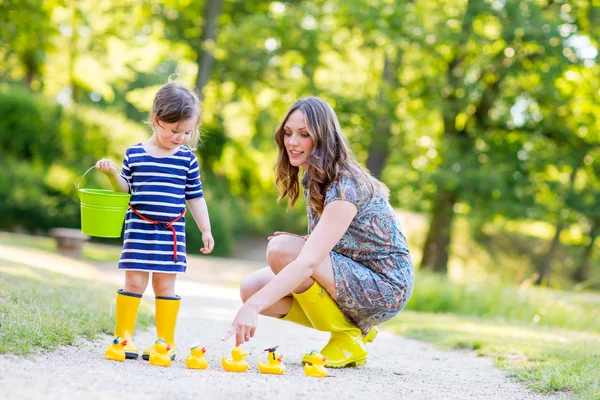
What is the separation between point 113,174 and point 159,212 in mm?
310

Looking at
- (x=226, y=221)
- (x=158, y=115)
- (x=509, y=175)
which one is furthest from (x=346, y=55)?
(x=158, y=115)

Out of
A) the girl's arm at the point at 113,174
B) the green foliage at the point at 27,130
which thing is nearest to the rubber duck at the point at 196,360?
the girl's arm at the point at 113,174

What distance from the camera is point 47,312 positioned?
12.4ft

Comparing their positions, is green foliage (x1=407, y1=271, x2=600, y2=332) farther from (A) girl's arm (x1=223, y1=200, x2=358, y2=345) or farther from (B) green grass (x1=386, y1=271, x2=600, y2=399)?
(A) girl's arm (x1=223, y1=200, x2=358, y2=345)

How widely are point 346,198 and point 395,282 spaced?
1.83 feet

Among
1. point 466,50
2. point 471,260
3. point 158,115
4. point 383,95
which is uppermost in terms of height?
point 466,50

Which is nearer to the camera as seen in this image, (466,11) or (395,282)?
(395,282)

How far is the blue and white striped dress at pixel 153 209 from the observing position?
3.38m

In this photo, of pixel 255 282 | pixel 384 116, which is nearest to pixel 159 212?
pixel 255 282

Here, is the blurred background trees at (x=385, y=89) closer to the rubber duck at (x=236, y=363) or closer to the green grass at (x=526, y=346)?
the green grass at (x=526, y=346)

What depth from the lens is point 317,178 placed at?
345cm

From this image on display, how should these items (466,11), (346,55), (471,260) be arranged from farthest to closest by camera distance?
(471,260) → (346,55) → (466,11)

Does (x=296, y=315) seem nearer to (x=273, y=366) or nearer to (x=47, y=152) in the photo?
(x=273, y=366)

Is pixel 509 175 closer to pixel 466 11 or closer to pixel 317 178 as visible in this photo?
pixel 466 11
